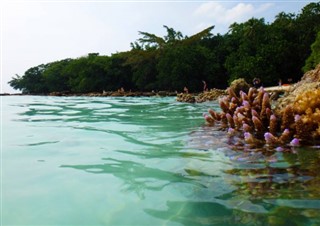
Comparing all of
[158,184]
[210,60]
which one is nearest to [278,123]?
[158,184]

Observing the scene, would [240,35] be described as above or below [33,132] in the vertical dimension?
above

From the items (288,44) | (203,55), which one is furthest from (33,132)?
(203,55)

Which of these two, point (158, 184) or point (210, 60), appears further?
point (210, 60)

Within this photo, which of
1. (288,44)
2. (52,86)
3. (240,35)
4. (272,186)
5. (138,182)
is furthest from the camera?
(52,86)

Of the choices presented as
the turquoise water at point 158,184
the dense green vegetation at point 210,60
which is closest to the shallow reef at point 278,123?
the turquoise water at point 158,184

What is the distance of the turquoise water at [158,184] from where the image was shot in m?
2.47

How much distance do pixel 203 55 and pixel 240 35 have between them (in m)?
4.88

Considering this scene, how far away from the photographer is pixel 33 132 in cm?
679

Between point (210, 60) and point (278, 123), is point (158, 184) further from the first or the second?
point (210, 60)

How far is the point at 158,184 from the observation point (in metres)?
3.19

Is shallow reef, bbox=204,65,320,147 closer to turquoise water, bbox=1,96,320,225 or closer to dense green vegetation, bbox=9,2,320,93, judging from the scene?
turquoise water, bbox=1,96,320,225

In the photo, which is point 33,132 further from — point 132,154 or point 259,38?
point 259,38

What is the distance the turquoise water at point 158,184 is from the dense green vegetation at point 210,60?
22877 millimetres

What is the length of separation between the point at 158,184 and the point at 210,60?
37137 millimetres
